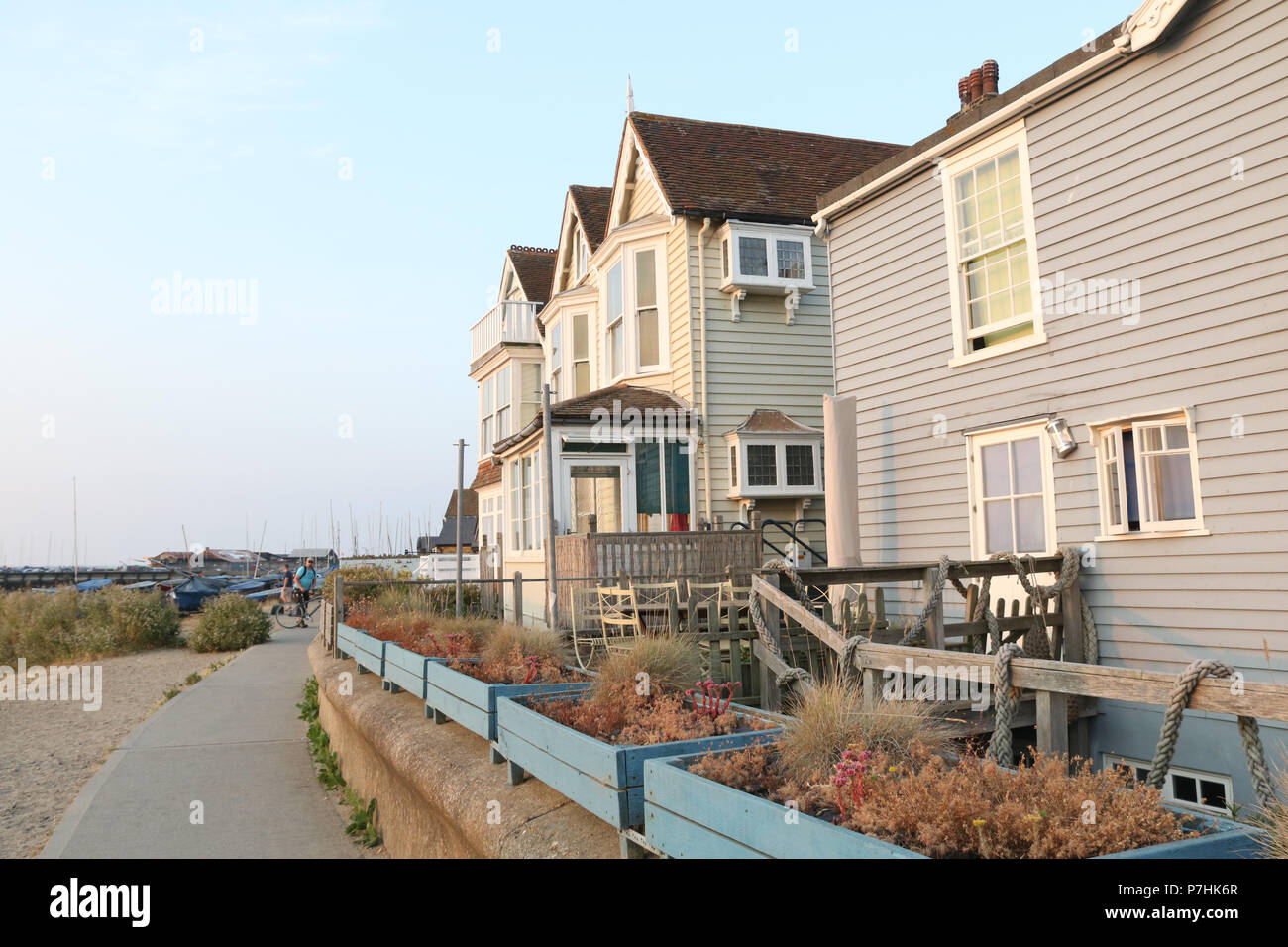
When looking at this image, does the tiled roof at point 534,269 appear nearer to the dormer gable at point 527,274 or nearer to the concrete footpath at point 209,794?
the dormer gable at point 527,274

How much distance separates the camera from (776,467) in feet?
50.5

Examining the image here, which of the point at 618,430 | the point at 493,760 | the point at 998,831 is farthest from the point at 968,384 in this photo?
the point at 998,831

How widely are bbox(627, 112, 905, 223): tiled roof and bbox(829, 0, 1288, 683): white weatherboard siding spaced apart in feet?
18.4

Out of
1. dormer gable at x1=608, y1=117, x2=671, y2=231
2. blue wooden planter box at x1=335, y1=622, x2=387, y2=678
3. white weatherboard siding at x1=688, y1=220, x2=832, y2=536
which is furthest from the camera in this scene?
dormer gable at x1=608, y1=117, x2=671, y2=231

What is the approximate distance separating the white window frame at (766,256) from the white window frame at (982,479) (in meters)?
5.97

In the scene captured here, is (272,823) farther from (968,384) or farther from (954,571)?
(968,384)

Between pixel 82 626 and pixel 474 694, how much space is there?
2385 cm

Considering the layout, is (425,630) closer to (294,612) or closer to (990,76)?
(990,76)

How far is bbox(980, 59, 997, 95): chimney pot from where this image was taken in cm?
1248

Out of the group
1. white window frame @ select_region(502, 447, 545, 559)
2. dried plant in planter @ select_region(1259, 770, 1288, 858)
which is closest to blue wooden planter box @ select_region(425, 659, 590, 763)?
dried plant in planter @ select_region(1259, 770, 1288, 858)

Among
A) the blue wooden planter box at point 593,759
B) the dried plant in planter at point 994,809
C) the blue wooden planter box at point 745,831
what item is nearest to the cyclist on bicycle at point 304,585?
the blue wooden planter box at point 593,759

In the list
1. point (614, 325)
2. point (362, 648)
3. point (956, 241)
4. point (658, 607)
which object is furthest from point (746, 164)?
point (362, 648)

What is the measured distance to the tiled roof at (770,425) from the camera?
50.4 feet

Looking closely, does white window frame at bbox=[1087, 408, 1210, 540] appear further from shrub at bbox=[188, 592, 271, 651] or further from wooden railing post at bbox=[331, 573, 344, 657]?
shrub at bbox=[188, 592, 271, 651]
